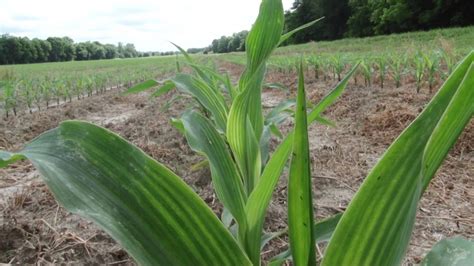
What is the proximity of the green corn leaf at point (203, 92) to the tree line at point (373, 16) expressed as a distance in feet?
35.2

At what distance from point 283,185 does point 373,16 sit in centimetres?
2699

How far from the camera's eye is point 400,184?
34 cm

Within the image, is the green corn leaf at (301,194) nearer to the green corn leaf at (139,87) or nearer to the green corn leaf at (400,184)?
the green corn leaf at (400,184)

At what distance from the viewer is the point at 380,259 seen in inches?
14.6

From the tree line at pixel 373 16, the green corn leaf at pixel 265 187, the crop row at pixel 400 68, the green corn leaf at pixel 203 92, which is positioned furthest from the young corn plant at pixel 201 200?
the tree line at pixel 373 16

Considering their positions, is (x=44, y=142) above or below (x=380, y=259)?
above

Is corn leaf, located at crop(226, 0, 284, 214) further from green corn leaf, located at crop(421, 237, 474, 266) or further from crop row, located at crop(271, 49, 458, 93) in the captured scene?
crop row, located at crop(271, 49, 458, 93)

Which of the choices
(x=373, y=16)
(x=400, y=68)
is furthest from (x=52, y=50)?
(x=400, y=68)

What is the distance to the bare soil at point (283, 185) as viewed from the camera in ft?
3.46

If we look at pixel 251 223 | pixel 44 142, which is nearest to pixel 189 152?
pixel 251 223

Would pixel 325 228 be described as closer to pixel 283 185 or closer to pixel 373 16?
pixel 283 185

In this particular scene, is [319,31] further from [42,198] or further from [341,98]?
[42,198]

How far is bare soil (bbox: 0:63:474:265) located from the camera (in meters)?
1.05

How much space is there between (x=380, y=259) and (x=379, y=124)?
226cm
